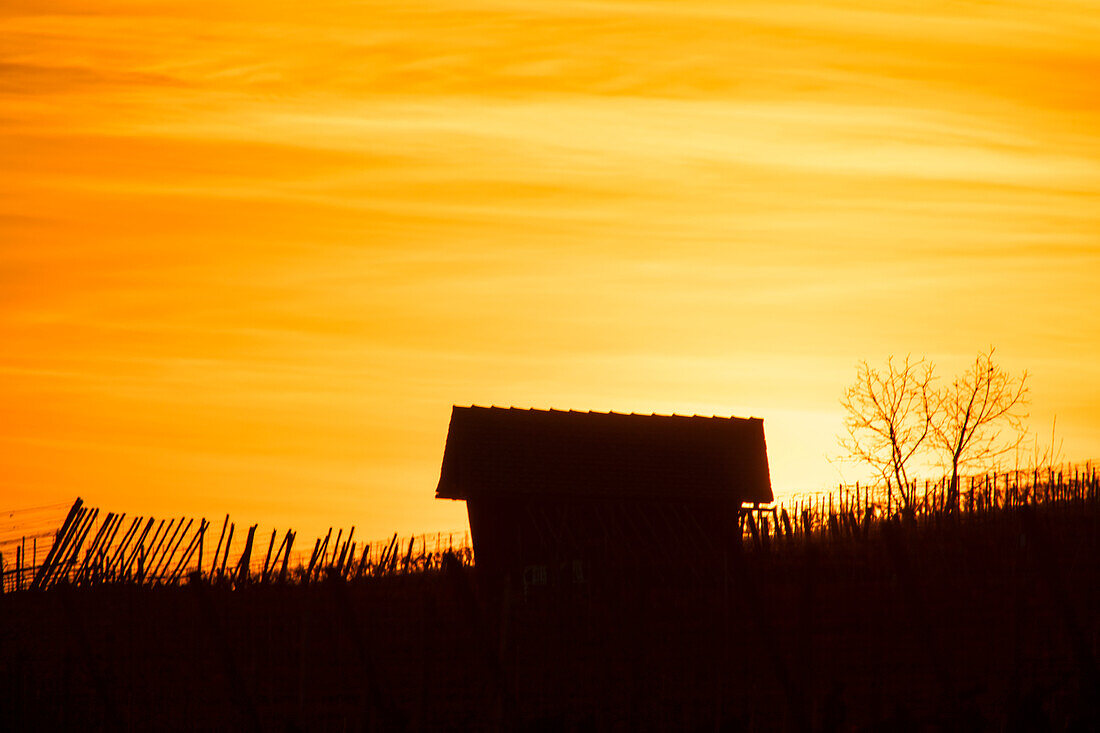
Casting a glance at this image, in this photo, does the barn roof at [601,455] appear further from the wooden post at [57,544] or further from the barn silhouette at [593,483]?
the wooden post at [57,544]

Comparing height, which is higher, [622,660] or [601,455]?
Answer: [601,455]

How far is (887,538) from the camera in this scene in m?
12.1

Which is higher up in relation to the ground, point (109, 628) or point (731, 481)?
point (731, 481)

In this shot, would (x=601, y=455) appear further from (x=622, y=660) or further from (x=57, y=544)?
(x=622, y=660)

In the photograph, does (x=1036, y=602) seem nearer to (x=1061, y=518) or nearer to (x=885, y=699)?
(x=885, y=699)

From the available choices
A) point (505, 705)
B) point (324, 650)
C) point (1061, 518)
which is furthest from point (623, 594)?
point (1061, 518)

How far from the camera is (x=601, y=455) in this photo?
1296 inches

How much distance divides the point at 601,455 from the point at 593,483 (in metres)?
1.19

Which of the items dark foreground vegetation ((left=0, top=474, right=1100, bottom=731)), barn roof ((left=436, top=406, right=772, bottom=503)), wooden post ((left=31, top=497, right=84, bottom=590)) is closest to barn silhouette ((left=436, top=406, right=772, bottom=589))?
barn roof ((left=436, top=406, right=772, bottom=503))

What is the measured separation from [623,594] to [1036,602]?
848 centimetres

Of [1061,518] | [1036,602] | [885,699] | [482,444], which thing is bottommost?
[885,699]

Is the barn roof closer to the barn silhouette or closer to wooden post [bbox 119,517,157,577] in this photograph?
the barn silhouette

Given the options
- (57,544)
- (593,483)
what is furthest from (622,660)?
(57,544)

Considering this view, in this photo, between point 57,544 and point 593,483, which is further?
point 593,483
